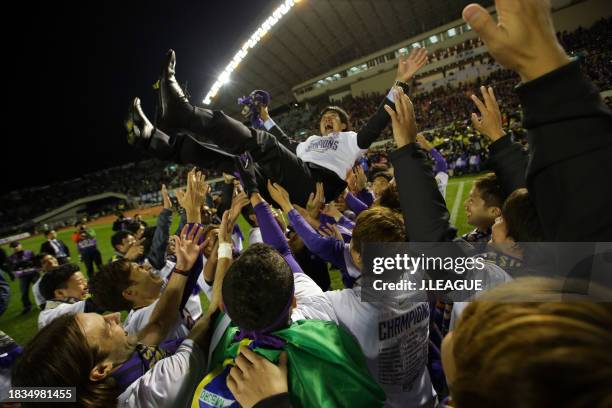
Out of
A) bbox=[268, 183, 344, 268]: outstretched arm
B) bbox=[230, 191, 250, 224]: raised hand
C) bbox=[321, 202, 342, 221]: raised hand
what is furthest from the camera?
bbox=[321, 202, 342, 221]: raised hand

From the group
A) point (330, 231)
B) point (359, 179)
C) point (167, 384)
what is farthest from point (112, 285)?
point (359, 179)

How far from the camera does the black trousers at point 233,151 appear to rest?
2.75 m

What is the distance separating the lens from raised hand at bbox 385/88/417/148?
1068mm

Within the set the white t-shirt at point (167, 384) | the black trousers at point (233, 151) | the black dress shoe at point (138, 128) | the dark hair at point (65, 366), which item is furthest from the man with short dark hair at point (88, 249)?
the white t-shirt at point (167, 384)

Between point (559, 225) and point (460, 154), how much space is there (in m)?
16.9

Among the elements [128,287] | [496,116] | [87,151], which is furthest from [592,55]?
[87,151]

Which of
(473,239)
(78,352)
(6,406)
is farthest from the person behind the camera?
(473,239)

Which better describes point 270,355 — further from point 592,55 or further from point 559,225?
point 592,55

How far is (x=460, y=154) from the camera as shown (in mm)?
15797

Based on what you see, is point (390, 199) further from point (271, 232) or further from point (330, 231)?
point (271, 232)

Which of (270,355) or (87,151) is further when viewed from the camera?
(87,151)

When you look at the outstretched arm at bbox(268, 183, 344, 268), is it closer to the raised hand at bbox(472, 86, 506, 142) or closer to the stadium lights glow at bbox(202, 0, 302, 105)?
the raised hand at bbox(472, 86, 506, 142)

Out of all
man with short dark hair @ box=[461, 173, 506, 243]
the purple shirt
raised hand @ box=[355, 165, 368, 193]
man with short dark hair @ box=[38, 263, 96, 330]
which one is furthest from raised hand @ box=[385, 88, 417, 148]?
man with short dark hair @ box=[38, 263, 96, 330]

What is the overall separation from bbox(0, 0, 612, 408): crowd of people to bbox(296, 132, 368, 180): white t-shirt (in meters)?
0.68
